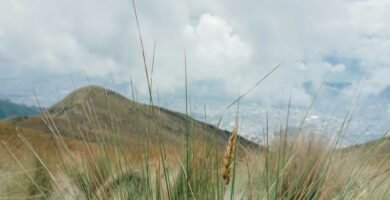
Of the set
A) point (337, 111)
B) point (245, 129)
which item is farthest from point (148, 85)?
point (337, 111)

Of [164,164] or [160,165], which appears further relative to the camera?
[160,165]

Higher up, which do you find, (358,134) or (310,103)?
(310,103)

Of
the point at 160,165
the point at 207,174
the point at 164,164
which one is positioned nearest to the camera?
the point at 164,164

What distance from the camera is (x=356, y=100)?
2.85m

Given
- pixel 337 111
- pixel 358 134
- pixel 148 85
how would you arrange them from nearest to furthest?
1. pixel 148 85
2. pixel 358 134
3. pixel 337 111

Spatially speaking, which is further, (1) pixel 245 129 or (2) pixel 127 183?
(1) pixel 245 129

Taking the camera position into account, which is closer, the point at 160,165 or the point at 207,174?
the point at 207,174

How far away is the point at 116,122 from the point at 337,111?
225 cm

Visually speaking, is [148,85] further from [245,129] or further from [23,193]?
[23,193]

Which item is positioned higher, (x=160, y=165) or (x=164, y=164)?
(x=164, y=164)

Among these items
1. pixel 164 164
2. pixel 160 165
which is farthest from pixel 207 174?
pixel 160 165

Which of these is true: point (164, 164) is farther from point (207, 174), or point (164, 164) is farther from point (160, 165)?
point (160, 165)

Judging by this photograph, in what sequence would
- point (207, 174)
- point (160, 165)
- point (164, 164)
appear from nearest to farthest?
point (164, 164) → point (207, 174) → point (160, 165)

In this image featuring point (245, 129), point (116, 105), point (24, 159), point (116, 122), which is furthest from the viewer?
point (24, 159)
